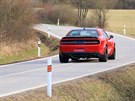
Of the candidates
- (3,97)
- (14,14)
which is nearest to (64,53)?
(3,97)

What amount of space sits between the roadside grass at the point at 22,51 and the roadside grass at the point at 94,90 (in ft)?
44.4

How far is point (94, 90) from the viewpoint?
13117 millimetres

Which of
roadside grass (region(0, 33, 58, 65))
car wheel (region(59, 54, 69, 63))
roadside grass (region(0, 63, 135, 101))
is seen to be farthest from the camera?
roadside grass (region(0, 33, 58, 65))

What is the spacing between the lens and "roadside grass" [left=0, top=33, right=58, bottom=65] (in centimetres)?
2950

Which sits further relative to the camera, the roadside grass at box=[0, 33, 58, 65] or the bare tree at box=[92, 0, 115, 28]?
the bare tree at box=[92, 0, 115, 28]

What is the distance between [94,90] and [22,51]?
783 inches

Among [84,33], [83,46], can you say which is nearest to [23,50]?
[84,33]

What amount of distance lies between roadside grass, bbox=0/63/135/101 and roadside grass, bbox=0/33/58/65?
13541mm

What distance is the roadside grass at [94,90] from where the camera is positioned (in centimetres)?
1139

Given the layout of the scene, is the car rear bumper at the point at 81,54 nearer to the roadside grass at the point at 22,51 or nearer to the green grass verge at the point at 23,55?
the roadside grass at the point at 22,51

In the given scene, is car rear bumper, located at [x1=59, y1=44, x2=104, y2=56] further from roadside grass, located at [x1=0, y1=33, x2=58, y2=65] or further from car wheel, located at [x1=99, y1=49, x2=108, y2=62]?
roadside grass, located at [x1=0, y1=33, x2=58, y2=65]

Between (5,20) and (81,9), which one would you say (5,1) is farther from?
(81,9)

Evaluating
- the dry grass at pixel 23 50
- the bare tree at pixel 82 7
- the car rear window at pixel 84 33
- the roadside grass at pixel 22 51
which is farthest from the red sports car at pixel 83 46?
the bare tree at pixel 82 7

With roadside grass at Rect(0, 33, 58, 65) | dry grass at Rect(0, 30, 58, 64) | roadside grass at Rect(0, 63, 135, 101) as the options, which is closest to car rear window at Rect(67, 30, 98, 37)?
roadside grass at Rect(0, 63, 135, 101)
